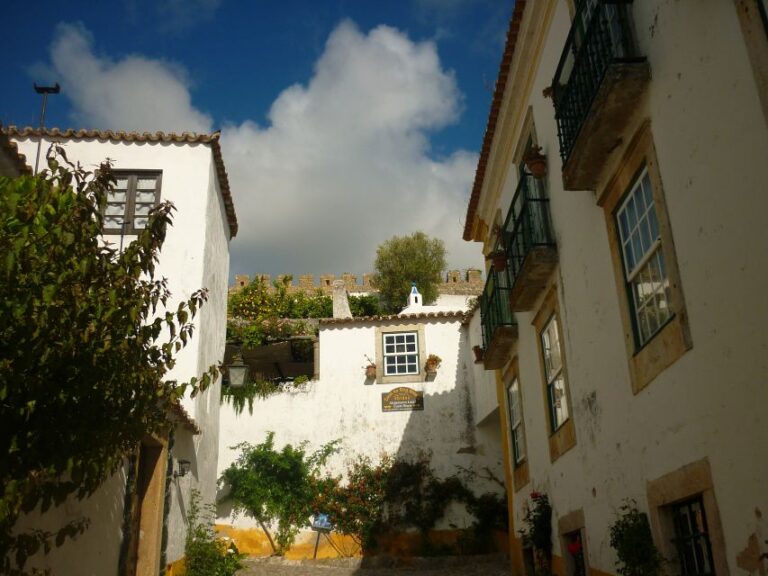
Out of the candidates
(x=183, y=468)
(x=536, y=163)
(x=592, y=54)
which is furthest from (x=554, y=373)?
(x=183, y=468)

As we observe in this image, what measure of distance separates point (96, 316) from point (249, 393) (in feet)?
44.0

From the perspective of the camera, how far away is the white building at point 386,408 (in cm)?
1686

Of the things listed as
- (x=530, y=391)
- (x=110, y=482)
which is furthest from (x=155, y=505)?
(x=530, y=391)

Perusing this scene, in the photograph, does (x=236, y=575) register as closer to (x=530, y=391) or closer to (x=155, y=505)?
(x=155, y=505)

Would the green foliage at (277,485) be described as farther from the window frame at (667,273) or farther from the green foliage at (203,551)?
the window frame at (667,273)

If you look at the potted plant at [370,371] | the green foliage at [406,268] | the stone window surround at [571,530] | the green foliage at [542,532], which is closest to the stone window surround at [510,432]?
the green foliage at [542,532]

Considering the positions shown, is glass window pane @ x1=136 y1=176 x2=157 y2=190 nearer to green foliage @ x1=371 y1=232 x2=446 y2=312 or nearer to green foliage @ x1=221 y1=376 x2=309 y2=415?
green foliage @ x1=221 y1=376 x2=309 y2=415

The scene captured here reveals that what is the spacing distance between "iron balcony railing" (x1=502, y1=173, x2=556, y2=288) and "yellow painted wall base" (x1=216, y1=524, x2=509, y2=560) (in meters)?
8.72

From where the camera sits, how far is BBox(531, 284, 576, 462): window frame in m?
7.91

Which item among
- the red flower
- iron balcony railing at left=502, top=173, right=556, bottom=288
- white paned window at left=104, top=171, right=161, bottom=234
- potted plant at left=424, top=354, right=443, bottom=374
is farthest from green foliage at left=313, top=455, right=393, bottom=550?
the red flower

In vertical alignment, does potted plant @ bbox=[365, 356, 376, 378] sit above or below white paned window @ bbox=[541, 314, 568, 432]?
above

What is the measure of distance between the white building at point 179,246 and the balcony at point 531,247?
4.78 m

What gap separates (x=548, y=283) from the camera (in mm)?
8648

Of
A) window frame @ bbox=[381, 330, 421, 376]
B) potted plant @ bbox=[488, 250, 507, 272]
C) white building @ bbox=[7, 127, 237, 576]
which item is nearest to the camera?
potted plant @ bbox=[488, 250, 507, 272]
